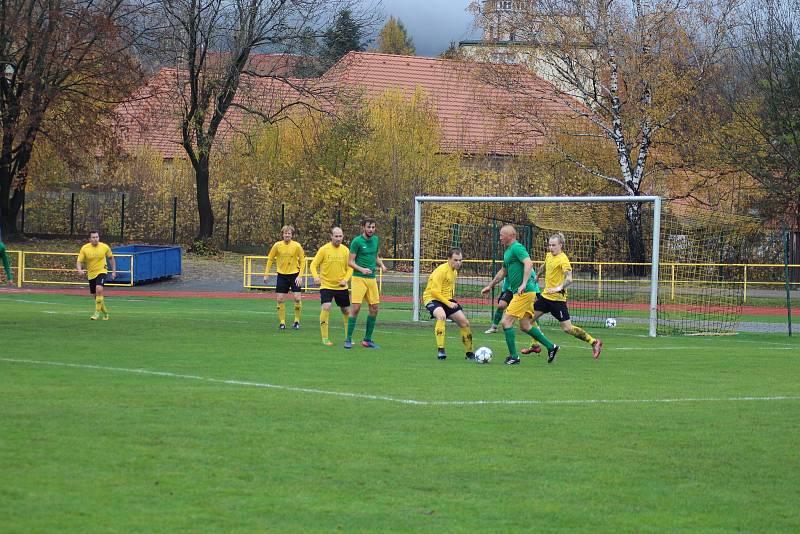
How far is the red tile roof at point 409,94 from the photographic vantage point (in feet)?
131

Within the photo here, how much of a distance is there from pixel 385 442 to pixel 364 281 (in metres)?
8.64

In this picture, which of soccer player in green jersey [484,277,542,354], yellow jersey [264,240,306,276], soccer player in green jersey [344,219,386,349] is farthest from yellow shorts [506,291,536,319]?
yellow jersey [264,240,306,276]

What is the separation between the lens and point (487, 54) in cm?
3953

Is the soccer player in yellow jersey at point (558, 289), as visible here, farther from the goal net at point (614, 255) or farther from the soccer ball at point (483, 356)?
the goal net at point (614, 255)

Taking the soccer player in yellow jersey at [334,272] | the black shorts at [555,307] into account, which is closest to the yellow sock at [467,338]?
the black shorts at [555,307]

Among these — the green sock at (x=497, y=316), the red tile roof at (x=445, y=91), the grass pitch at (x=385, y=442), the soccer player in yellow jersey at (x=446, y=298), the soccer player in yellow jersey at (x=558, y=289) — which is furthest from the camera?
the red tile roof at (x=445, y=91)

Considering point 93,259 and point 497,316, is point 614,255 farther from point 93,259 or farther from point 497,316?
point 93,259

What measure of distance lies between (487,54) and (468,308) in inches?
564

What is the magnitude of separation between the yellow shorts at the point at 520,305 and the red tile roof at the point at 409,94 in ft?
76.7

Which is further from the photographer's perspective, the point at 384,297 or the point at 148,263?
the point at 148,263

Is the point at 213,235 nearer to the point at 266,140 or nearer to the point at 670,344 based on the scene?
the point at 266,140

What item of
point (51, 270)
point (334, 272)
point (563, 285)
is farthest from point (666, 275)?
point (51, 270)

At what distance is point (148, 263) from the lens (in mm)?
36062

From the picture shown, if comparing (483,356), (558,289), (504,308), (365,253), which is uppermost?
(365,253)
